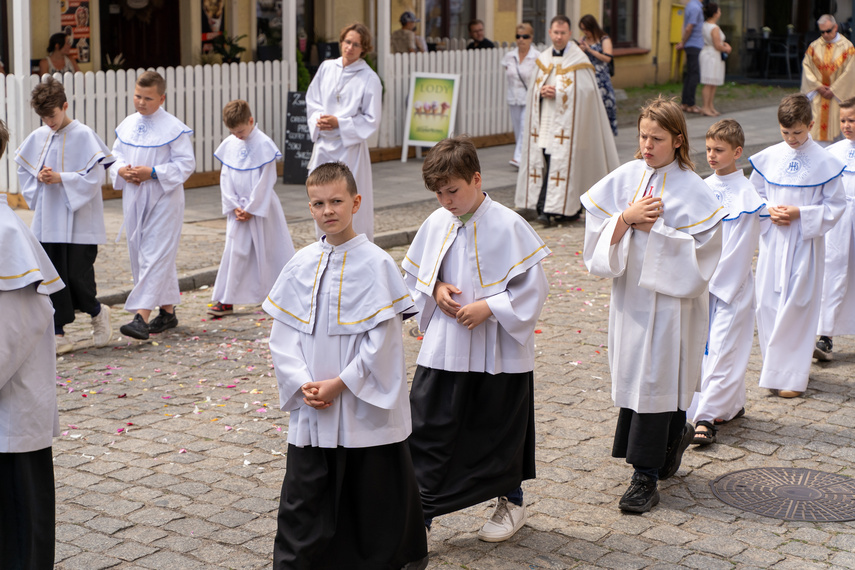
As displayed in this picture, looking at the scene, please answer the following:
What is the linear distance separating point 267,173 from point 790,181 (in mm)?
3831

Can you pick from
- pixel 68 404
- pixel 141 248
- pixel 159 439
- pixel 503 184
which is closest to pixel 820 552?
pixel 159 439

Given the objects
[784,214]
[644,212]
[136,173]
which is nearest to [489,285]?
[644,212]

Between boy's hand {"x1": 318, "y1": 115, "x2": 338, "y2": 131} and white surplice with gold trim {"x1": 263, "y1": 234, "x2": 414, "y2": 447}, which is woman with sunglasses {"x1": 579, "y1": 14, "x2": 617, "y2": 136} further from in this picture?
white surplice with gold trim {"x1": 263, "y1": 234, "x2": 414, "y2": 447}

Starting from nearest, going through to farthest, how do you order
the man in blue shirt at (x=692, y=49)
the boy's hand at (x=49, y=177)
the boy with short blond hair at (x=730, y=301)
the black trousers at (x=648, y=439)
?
1. the black trousers at (x=648, y=439)
2. the boy with short blond hair at (x=730, y=301)
3. the boy's hand at (x=49, y=177)
4. the man in blue shirt at (x=692, y=49)

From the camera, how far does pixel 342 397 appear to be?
4121mm

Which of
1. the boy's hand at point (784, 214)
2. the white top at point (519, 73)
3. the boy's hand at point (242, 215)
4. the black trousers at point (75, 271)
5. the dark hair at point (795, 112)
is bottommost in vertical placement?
the black trousers at point (75, 271)

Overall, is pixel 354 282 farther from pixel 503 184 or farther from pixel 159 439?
pixel 503 184

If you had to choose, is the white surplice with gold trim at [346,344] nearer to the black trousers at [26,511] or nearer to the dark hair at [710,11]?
the black trousers at [26,511]

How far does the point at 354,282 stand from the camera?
13.6 feet

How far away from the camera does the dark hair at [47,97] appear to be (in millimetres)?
7559

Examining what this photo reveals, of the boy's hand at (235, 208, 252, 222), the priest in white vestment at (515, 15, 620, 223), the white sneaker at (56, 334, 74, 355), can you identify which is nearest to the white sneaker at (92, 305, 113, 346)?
the white sneaker at (56, 334, 74, 355)

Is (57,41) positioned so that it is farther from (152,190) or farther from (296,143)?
(152,190)

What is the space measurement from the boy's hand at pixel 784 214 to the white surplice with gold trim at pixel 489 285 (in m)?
2.55

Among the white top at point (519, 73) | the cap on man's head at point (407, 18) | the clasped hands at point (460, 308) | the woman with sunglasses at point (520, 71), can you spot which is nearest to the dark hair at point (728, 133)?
the clasped hands at point (460, 308)
